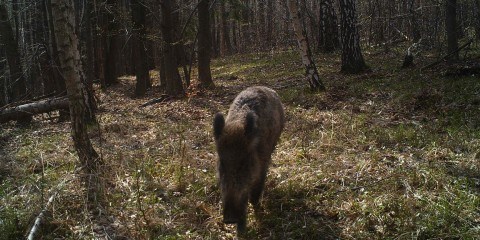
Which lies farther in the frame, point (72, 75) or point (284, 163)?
point (284, 163)

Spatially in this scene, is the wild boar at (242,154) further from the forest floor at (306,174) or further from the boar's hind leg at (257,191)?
the forest floor at (306,174)

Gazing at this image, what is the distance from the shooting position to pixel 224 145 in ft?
16.5

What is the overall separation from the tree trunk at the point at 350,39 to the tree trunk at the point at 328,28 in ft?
23.0

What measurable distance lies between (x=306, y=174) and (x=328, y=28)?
16.1 meters

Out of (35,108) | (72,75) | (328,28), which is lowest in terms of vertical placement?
(35,108)

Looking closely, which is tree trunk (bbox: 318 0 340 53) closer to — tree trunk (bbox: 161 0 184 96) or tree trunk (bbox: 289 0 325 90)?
tree trunk (bbox: 161 0 184 96)

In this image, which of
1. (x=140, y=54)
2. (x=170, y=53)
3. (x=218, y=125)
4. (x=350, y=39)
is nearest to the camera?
(x=218, y=125)

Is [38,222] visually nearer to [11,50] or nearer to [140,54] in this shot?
[11,50]

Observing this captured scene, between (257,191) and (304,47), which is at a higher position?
(304,47)

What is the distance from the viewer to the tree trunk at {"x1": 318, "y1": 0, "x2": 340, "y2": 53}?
2083 cm

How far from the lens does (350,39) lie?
1400 centimetres

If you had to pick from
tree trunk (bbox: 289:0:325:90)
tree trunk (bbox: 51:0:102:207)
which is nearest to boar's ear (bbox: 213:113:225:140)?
tree trunk (bbox: 51:0:102:207)

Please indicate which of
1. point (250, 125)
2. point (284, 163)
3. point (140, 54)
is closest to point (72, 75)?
point (250, 125)

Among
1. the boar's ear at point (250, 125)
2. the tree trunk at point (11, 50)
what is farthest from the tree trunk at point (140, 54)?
the boar's ear at point (250, 125)
